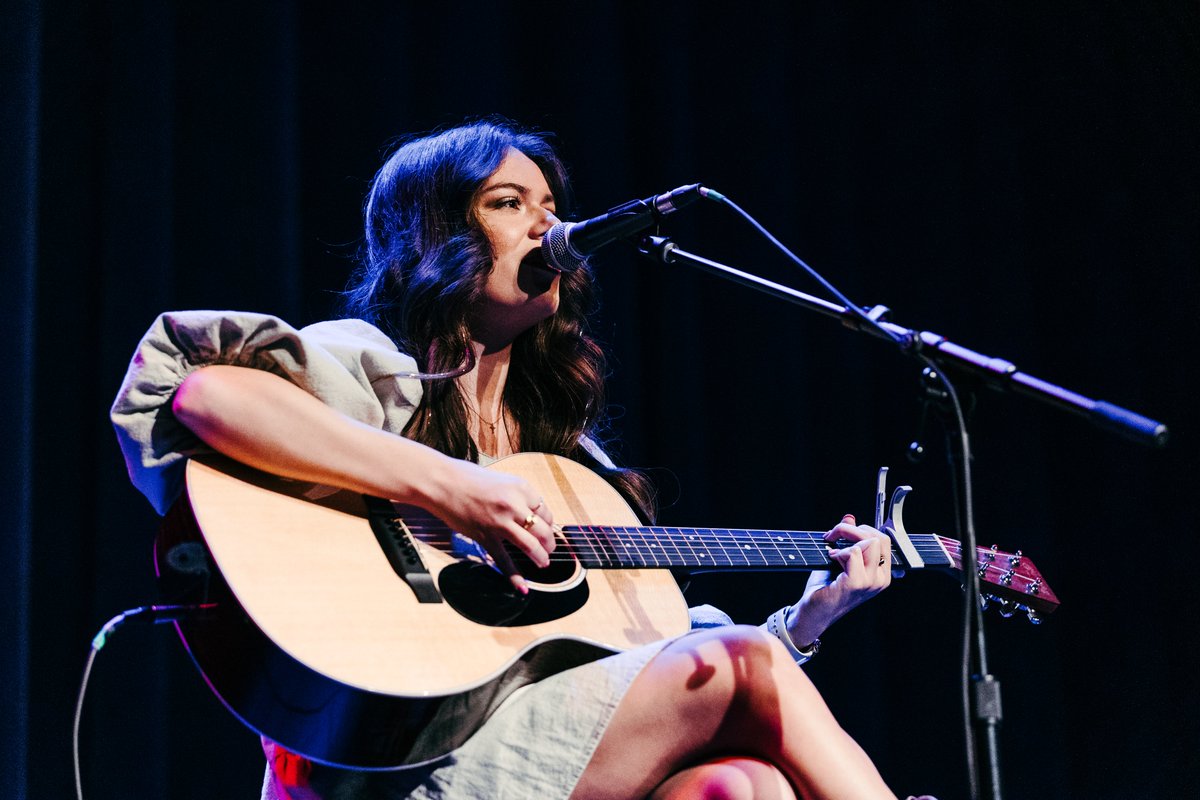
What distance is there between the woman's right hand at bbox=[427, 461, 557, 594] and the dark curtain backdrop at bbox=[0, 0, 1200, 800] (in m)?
0.93

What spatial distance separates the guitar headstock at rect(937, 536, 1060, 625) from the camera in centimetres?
220

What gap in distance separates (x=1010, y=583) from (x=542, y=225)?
1.20 metres

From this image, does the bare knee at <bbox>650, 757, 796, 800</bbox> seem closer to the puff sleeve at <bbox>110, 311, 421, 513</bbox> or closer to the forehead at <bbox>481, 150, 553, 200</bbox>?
the puff sleeve at <bbox>110, 311, 421, 513</bbox>

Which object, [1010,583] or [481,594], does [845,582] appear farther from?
[481,594]

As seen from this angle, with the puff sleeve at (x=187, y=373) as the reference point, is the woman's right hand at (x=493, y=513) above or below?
below

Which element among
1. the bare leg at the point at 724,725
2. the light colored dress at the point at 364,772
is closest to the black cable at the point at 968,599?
the bare leg at the point at 724,725

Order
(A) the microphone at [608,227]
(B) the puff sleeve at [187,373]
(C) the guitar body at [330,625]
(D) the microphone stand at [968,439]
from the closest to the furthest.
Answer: (D) the microphone stand at [968,439] → (C) the guitar body at [330,625] → (B) the puff sleeve at [187,373] → (A) the microphone at [608,227]

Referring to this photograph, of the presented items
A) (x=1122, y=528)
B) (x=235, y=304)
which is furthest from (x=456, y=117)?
(x=1122, y=528)

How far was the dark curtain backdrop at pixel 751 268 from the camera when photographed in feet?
7.07

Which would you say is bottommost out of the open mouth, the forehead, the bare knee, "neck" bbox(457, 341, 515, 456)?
the bare knee

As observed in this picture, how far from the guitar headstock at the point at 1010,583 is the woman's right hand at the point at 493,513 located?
3.43 feet

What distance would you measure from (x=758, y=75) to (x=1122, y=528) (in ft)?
6.33

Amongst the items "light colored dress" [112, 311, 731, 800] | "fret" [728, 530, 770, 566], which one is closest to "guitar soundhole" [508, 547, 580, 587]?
"light colored dress" [112, 311, 731, 800]

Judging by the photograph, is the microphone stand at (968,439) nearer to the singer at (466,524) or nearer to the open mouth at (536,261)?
the singer at (466,524)
